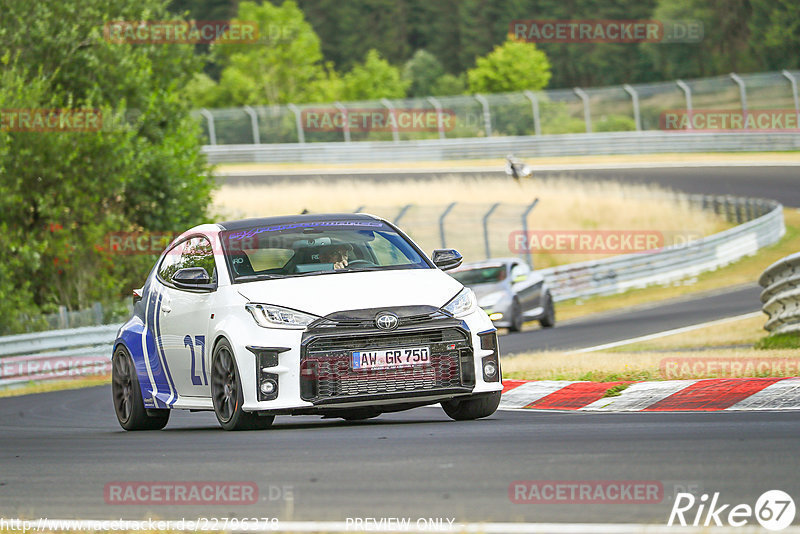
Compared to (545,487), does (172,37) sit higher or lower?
higher

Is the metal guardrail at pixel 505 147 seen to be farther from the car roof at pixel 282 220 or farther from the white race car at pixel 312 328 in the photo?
the white race car at pixel 312 328

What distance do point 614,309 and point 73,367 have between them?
43.9 feet

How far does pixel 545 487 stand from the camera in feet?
20.1

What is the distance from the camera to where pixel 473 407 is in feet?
31.5

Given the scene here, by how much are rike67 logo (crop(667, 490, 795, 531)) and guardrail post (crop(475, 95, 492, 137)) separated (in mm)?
48171

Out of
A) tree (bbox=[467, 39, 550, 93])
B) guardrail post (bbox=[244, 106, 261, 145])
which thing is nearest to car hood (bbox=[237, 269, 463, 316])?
guardrail post (bbox=[244, 106, 261, 145])

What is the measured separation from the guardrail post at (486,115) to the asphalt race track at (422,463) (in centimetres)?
4410

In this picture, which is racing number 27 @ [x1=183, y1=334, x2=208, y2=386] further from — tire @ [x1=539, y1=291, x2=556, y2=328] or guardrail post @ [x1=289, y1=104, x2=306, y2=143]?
guardrail post @ [x1=289, y1=104, x2=306, y2=143]

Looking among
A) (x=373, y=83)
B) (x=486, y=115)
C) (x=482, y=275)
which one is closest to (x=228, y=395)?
(x=482, y=275)

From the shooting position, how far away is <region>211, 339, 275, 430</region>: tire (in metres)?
9.02

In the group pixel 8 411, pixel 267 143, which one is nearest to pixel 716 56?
pixel 267 143

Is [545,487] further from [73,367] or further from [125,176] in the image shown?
[125,176]

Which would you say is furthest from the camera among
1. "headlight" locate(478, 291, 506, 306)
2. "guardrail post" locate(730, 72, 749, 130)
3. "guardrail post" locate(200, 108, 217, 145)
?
"guardrail post" locate(200, 108, 217, 145)

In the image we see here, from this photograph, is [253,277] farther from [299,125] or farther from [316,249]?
[299,125]
